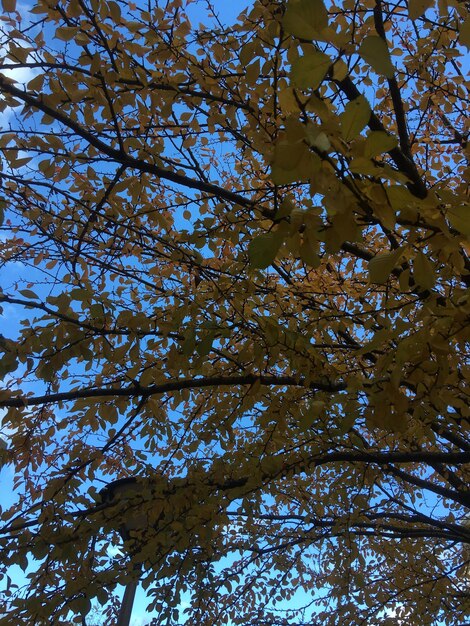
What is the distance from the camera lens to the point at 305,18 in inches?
34.9

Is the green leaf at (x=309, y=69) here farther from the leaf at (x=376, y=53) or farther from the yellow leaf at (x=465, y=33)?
the yellow leaf at (x=465, y=33)

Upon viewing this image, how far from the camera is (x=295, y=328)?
2543 millimetres

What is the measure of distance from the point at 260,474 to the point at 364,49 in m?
2.29

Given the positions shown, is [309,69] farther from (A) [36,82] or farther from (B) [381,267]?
(A) [36,82]

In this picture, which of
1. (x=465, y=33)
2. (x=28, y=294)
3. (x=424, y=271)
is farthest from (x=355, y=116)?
(x=28, y=294)

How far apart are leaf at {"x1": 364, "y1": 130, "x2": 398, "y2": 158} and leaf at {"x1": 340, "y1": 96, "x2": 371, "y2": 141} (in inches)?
1.1

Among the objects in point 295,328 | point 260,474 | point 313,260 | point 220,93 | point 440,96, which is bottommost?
point 313,260

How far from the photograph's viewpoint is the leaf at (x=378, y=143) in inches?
36.5

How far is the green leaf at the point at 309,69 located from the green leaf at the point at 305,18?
0.14 ft

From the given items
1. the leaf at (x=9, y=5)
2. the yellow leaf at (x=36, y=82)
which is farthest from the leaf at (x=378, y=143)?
the leaf at (x=9, y=5)

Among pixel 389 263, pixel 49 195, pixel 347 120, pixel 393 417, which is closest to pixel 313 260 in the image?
pixel 389 263

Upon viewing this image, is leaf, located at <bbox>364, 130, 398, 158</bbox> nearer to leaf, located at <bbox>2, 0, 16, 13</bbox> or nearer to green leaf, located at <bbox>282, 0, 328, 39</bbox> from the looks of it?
green leaf, located at <bbox>282, 0, 328, 39</bbox>

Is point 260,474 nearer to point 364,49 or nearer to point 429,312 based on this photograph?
point 429,312

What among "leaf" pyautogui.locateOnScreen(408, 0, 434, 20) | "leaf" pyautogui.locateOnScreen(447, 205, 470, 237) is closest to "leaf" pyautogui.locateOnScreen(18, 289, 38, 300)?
"leaf" pyautogui.locateOnScreen(447, 205, 470, 237)
